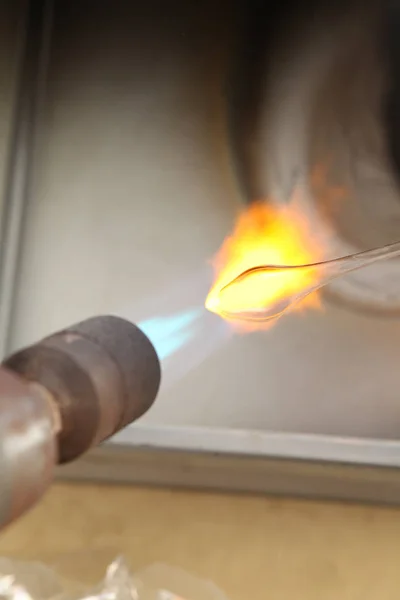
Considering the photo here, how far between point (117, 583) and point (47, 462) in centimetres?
30

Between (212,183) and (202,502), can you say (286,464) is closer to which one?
(202,502)

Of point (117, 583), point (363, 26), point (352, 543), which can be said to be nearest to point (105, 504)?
point (117, 583)

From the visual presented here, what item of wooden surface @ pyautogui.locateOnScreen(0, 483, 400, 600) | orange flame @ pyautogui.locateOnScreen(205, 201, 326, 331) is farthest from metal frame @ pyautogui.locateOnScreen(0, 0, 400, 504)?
orange flame @ pyautogui.locateOnScreen(205, 201, 326, 331)

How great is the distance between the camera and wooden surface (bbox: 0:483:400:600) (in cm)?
50

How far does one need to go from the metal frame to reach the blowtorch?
0.52 ft

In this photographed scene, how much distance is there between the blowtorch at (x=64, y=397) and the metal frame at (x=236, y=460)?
0.16m

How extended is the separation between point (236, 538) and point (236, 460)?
0.27 ft

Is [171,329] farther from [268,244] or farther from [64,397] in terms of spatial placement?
[64,397]

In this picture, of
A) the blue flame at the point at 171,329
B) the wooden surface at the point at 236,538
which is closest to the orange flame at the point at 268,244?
the blue flame at the point at 171,329

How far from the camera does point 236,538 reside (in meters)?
0.52

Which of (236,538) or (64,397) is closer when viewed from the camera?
(64,397)

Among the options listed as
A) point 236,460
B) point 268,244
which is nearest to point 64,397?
point 236,460

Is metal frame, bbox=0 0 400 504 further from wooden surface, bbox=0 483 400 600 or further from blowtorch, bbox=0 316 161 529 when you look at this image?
blowtorch, bbox=0 316 161 529

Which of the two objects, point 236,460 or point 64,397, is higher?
point 64,397
